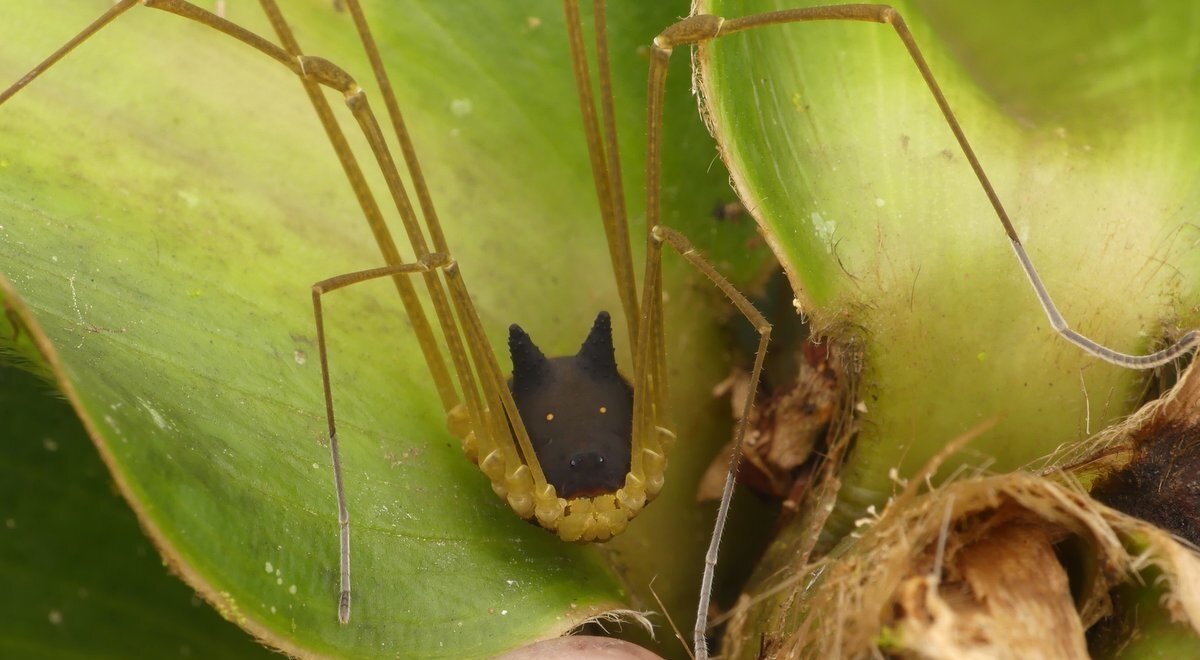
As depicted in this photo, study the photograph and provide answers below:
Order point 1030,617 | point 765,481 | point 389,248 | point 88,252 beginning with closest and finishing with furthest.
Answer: point 1030,617
point 88,252
point 389,248
point 765,481

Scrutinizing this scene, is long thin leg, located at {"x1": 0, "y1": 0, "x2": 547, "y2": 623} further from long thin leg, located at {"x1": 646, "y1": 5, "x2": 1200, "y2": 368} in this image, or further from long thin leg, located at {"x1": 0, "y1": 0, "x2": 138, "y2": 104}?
long thin leg, located at {"x1": 646, "y1": 5, "x2": 1200, "y2": 368}

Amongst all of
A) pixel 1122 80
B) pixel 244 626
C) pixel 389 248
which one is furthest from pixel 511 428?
pixel 1122 80

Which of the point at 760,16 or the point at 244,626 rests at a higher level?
the point at 760,16

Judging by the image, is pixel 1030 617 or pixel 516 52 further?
pixel 516 52

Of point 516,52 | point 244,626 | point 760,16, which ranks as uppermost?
point 760,16

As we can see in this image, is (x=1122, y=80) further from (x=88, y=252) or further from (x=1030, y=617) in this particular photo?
(x=88, y=252)

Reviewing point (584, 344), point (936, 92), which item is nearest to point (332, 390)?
point (584, 344)
